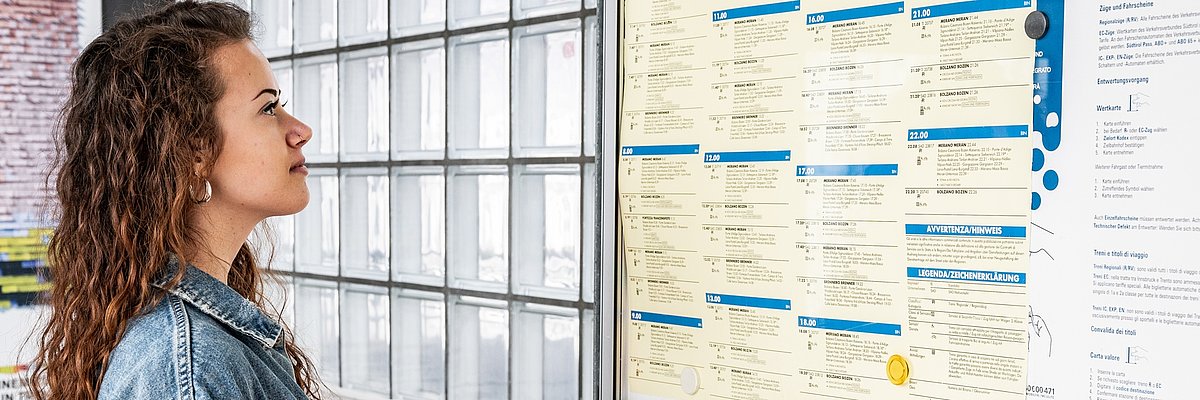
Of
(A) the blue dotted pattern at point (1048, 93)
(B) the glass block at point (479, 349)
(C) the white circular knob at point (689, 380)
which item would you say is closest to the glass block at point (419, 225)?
(B) the glass block at point (479, 349)

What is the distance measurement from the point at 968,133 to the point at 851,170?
0.60 feet

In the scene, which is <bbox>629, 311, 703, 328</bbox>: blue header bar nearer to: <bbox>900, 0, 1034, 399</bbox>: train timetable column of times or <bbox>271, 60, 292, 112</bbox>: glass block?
<bbox>900, 0, 1034, 399</bbox>: train timetable column of times

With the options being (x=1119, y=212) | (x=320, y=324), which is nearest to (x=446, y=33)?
(x=320, y=324)

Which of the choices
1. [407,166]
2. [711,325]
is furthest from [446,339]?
[711,325]

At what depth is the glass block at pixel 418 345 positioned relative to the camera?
2197 millimetres

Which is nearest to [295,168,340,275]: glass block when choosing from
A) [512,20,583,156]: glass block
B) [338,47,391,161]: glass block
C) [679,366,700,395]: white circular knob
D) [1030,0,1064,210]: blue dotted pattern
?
[338,47,391,161]: glass block

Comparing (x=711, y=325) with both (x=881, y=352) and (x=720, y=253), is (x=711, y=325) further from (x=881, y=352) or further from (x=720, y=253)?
(x=881, y=352)

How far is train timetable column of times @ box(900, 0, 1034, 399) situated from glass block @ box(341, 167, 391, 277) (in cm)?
130

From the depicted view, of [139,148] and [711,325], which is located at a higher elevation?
[139,148]

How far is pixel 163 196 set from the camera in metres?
1.19

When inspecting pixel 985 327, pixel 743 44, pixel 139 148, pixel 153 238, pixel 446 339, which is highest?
pixel 743 44

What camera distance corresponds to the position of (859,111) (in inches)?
56.5

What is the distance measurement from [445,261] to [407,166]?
0.80 feet

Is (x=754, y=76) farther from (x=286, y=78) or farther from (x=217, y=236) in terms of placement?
(x=286, y=78)
